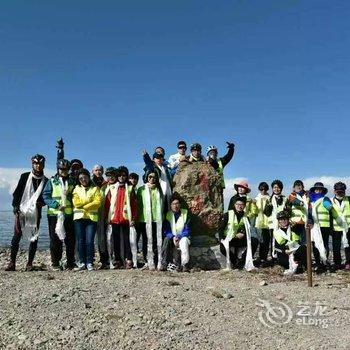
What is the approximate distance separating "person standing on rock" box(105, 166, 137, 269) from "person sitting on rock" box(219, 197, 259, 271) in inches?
91.2

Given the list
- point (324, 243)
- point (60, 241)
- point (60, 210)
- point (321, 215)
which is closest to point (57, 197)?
point (60, 210)

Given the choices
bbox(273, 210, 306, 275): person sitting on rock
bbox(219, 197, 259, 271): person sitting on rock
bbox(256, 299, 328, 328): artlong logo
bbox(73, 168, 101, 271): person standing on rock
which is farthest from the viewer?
bbox(219, 197, 259, 271): person sitting on rock

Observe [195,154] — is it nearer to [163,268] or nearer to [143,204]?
[143,204]

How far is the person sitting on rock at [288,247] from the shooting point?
1126 cm

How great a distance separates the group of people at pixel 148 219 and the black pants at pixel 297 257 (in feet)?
0.08

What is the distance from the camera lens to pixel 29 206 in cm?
1113

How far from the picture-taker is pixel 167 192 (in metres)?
12.0

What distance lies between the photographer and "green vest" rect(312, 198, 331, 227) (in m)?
12.2

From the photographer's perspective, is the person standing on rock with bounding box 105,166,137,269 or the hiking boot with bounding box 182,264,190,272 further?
the person standing on rock with bounding box 105,166,137,269

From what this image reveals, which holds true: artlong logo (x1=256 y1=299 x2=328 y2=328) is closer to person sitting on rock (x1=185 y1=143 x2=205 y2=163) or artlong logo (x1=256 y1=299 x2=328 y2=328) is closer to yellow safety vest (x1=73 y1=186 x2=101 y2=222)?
yellow safety vest (x1=73 y1=186 x2=101 y2=222)

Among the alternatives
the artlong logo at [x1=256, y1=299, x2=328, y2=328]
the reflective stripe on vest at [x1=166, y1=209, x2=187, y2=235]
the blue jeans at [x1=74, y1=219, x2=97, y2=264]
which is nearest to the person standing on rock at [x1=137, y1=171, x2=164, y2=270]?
the reflective stripe on vest at [x1=166, y1=209, x2=187, y2=235]

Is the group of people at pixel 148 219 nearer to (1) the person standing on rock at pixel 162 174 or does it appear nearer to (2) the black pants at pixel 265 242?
(1) the person standing on rock at pixel 162 174

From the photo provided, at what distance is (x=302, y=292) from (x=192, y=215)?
405 centimetres

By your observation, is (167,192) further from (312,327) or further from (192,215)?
(312,327)
